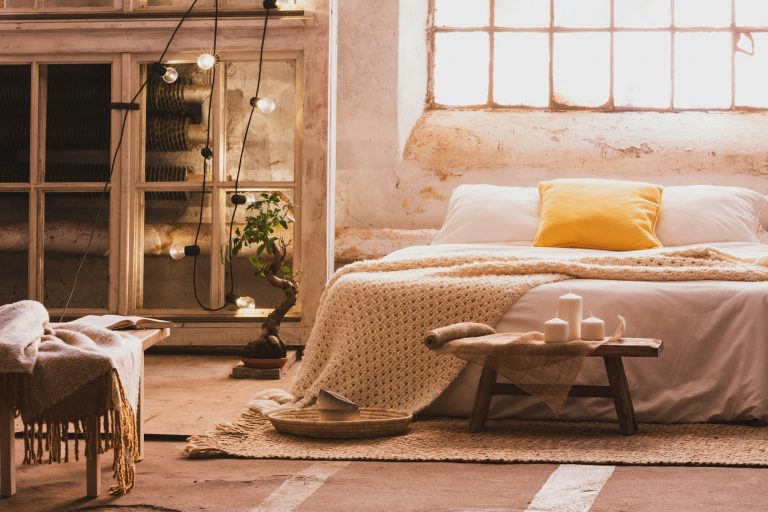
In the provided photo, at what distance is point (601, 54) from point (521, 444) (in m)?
3.63

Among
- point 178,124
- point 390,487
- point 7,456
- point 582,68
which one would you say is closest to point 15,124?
point 178,124

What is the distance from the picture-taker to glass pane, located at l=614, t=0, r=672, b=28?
6.31 metres

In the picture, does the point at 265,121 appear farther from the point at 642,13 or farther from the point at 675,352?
the point at 675,352

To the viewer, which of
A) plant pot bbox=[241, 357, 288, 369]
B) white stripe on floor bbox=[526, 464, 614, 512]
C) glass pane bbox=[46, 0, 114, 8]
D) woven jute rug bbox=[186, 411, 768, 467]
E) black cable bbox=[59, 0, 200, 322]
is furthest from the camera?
glass pane bbox=[46, 0, 114, 8]

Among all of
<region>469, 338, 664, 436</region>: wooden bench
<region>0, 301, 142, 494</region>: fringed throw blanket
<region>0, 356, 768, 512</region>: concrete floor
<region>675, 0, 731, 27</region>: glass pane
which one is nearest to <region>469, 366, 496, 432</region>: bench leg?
<region>469, 338, 664, 436</region>: wooden bench

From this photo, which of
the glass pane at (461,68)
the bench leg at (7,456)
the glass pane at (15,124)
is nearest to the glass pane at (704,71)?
the glass pane at (461,68)

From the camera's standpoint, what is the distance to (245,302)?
5430 millimetres

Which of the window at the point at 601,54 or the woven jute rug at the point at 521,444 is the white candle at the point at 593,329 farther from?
the window at the point at 601,54

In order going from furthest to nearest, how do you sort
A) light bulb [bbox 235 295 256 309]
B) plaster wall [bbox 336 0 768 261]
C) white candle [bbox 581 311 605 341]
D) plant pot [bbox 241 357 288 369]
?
plaster wall [bbox 336 0 768 261] < light bulb [bbox 235 295 256 309] < plant pot [bbox 241 357 288 369] < white candle [bbox 581 311 605 341]

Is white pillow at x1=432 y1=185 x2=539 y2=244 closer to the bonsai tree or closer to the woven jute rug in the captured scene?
the bonsai tree

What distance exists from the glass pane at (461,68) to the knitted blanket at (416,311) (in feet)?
8.77

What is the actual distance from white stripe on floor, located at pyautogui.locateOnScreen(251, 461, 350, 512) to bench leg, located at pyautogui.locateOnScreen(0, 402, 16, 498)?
611 millimetres

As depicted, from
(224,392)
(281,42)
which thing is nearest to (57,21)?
(281,42)

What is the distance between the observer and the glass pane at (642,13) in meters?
6.31
